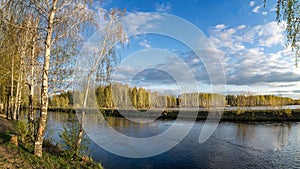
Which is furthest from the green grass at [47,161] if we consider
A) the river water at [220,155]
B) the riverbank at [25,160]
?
the river water at [220,155]

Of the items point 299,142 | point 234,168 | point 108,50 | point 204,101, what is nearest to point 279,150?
point 299,142

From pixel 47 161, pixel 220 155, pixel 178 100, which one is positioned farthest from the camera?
pixel 178 100

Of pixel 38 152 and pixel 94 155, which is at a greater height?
pixel 38 152

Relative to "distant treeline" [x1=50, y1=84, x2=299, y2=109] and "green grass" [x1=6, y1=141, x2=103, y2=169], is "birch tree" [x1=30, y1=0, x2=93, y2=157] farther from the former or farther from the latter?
"distant treeline" [x1=50, y1=84, x2=299, y2=109]

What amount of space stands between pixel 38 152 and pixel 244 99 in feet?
144

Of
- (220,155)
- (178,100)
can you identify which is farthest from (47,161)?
(178,100)

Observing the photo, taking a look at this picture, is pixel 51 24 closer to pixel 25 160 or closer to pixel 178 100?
pixel 25 160

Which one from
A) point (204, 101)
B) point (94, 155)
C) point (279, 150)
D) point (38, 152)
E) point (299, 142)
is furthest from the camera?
point (204, 101)

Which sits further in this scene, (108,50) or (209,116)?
(209,116)

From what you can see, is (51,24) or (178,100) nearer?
(51,24)

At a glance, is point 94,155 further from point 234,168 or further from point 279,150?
point 279,150

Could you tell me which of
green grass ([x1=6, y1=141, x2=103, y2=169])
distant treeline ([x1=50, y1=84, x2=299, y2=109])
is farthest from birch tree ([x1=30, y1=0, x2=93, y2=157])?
distant treeline ([x1=50, y1=84, x2=299, y2=109])

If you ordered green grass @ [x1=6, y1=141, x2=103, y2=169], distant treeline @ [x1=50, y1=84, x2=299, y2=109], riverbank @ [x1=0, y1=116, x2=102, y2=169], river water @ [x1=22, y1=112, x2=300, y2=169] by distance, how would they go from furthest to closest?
1. distant treeline @ [x1=50, y1=84, x2=299, y2=109]
2. river water @ [x1=22, y1=112, x2=300, y2=169]
3. green grass @ [x1=6, y1=141, x2=103, y2=169]
4. riverbank @ [x1=0, y1=116, x2=102, y2=169]

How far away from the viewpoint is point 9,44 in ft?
36.4
